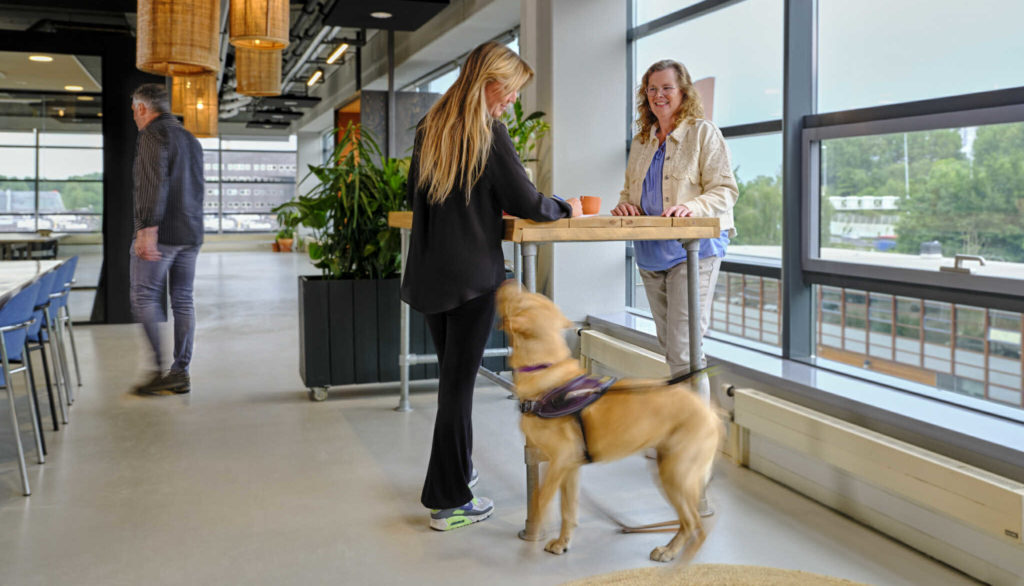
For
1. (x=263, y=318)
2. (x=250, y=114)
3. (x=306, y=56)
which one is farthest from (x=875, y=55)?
(x=250, y=114)

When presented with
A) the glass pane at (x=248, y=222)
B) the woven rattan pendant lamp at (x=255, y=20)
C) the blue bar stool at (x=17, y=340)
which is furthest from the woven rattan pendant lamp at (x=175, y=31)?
the glass pane at (x=248, y=222)

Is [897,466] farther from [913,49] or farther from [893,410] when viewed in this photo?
[913,49]

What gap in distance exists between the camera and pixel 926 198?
3078mm

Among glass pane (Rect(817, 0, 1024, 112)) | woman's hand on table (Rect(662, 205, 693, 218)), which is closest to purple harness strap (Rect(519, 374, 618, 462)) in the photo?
woman's hand on table (Rect(662, 205, 693, 218))

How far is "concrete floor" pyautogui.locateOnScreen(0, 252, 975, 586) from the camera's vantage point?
2506mm

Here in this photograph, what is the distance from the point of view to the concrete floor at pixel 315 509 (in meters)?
2.51

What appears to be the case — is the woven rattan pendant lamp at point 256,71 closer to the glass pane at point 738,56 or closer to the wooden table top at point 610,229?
the glass pane at point 738,56

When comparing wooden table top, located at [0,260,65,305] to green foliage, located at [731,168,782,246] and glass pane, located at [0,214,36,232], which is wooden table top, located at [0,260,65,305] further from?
glass pane, located at [0,214,36,232]

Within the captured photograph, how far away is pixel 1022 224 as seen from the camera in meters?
2.71

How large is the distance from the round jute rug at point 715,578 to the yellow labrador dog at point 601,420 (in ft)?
2.14

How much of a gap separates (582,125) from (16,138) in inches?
232

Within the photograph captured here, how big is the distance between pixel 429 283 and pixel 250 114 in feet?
63.6

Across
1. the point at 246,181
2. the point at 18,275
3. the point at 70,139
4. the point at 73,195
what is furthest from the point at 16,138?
the point at 246,181

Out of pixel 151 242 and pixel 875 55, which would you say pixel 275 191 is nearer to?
pixel 151 242
